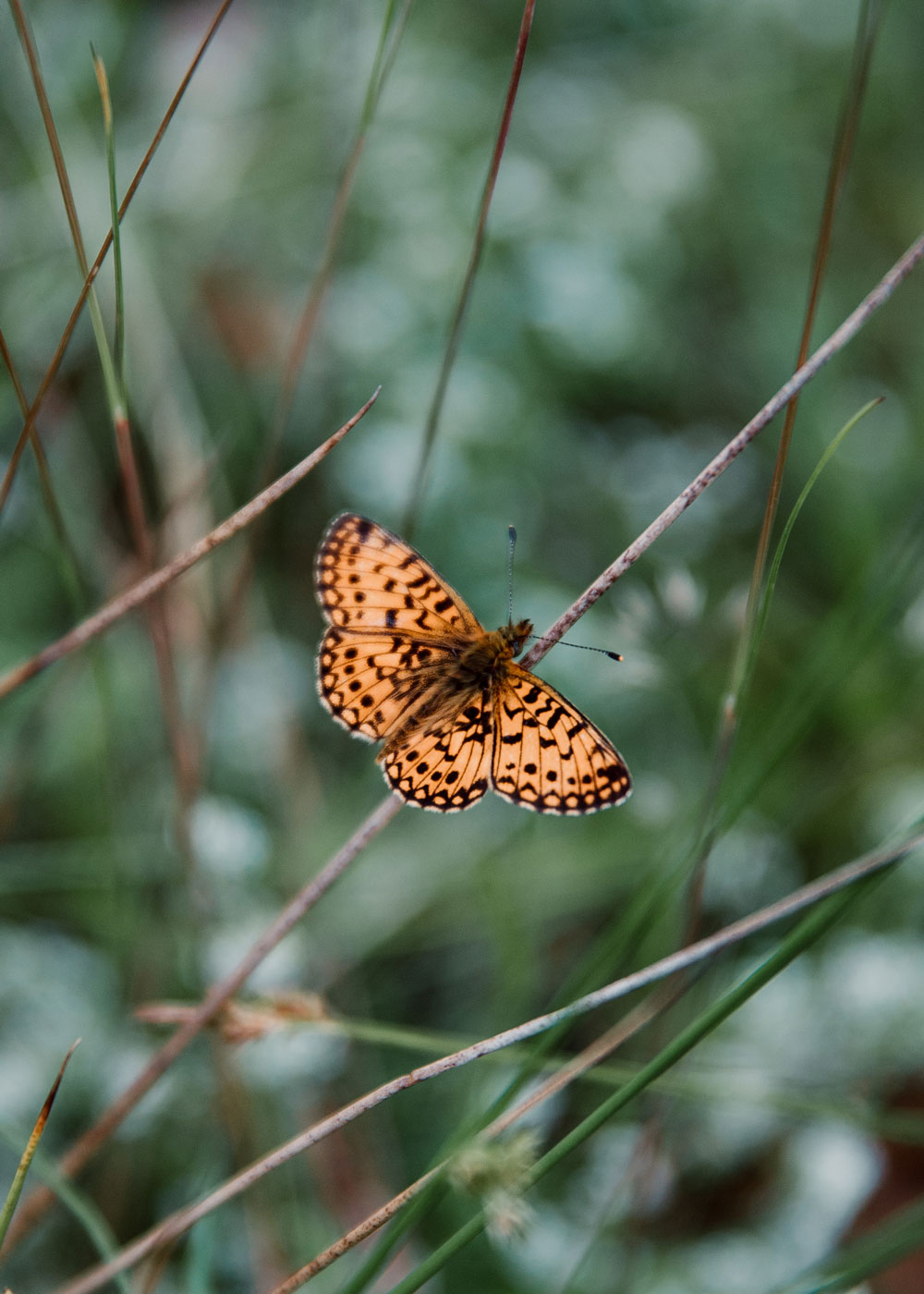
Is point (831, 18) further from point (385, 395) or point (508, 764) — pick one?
point (508, 764)

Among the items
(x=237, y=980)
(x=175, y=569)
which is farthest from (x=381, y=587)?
(x=237, y=980)

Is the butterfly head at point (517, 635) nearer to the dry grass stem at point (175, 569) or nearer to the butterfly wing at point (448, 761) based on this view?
the butterfly wing at point (448, 761)

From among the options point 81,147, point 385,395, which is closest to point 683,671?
point 385,395

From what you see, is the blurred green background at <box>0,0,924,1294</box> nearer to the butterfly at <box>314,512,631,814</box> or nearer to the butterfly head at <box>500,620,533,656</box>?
the butterfly at <box>314,512,631,814</box>

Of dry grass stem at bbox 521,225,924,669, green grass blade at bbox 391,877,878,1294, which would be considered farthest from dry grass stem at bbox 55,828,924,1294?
dry grass stem at bbox 521,225,924,669

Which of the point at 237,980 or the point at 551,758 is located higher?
the point at 551,758

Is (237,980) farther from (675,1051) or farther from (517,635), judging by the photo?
(517,635)
